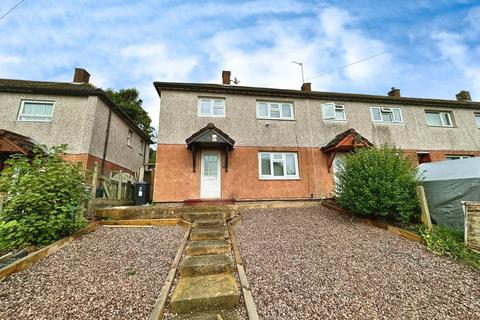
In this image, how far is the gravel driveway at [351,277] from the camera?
250 cm

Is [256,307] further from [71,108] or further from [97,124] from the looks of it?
[71,108]

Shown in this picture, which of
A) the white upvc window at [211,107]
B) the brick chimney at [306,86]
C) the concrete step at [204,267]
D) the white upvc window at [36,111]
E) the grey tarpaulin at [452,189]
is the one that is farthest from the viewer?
the brick chimney at [306,86]

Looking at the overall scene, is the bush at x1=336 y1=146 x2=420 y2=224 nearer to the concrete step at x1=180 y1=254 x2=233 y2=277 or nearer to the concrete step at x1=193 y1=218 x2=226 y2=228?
the concrete step at x1=193 y1=218 x2=226 y2=228

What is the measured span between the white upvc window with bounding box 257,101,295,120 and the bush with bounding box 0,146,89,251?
821cm

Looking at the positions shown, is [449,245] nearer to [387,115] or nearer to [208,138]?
[208,138]

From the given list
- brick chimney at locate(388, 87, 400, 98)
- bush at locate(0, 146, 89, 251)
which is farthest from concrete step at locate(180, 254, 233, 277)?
brick chimney at locate(388, 87, 400, 98)

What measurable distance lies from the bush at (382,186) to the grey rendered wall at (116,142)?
11.6 meters

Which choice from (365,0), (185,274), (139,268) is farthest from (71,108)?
(365,0)

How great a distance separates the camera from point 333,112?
10883 millimetres

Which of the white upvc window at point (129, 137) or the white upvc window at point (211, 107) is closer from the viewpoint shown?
the white upvc window at point (211, 107)

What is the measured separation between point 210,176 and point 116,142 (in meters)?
7.38

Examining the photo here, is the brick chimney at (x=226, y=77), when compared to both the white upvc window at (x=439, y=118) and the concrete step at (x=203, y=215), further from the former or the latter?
the white upvc window at (x=439, y=118)

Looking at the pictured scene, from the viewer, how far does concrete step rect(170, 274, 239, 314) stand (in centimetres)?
248

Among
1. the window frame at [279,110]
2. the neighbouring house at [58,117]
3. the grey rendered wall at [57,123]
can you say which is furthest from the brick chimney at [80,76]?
the window frame at [279,110]
